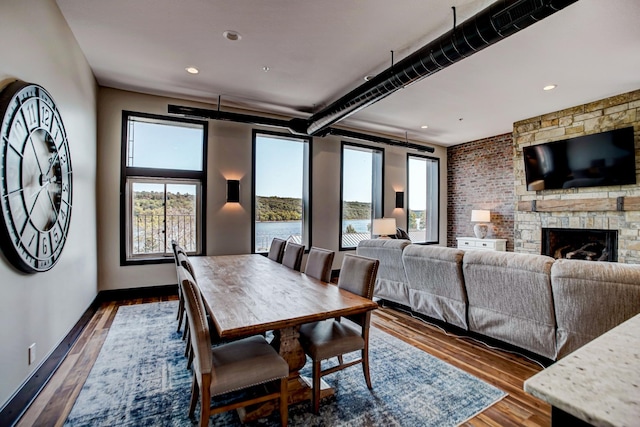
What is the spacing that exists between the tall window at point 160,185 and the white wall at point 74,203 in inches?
21.1

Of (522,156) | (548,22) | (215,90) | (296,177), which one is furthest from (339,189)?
(548,22)

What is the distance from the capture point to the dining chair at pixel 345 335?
206 centimetres

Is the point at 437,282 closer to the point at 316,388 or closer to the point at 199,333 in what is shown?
the point at 316,388

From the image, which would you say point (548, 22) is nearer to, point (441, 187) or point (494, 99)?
point (494, 99)

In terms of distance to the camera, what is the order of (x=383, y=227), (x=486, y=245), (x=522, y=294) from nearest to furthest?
1. (x=522, y=294)
2. (x=383, y=227)
3. (x=486, y=245)

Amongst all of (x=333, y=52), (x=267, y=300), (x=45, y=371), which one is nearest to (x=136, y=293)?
(x=45, y=371)

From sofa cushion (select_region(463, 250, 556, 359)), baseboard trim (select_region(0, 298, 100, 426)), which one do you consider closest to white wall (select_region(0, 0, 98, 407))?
baseboard trim (select_region(0, 298, 100, 426))

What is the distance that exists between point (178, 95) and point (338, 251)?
4112 millimetres

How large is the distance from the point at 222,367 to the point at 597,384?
165cm

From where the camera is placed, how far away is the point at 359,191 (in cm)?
704

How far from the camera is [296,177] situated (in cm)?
622

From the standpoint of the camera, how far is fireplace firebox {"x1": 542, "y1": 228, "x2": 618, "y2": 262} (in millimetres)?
5020

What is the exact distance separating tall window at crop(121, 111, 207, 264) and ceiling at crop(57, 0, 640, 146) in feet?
1.97

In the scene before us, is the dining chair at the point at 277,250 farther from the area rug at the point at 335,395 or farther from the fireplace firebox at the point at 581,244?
the fireplace firebox at the point at 581,244
